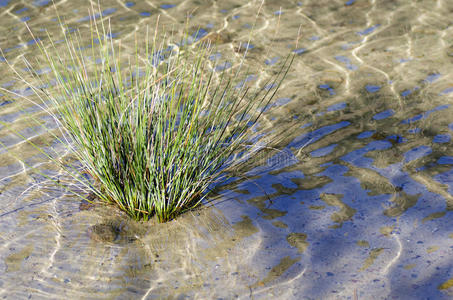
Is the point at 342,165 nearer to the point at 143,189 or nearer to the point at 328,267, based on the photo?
the point at 328,267

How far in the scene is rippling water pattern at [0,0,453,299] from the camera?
2.30 meters

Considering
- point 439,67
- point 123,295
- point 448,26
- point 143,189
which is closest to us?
point 123,295

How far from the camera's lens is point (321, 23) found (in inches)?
196

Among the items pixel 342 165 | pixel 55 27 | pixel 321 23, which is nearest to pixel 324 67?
pixel 321 23

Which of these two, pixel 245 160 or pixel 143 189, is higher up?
A: pixel 143 189

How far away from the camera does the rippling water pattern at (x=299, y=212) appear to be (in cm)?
230

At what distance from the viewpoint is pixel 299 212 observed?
2.72 meters

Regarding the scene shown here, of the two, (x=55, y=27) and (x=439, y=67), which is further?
(x=55, y=27)

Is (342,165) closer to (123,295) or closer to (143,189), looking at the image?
(143,189)

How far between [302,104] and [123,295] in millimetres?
1957

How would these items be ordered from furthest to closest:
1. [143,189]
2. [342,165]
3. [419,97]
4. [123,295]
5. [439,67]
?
[439,67] < [419,97] < [342,165] < [143,189] < [123,295]

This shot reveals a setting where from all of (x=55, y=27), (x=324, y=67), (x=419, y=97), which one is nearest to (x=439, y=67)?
(x=419, y=97)

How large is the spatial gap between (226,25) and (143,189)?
2812 millimetres

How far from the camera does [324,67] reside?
4176 millimetres
